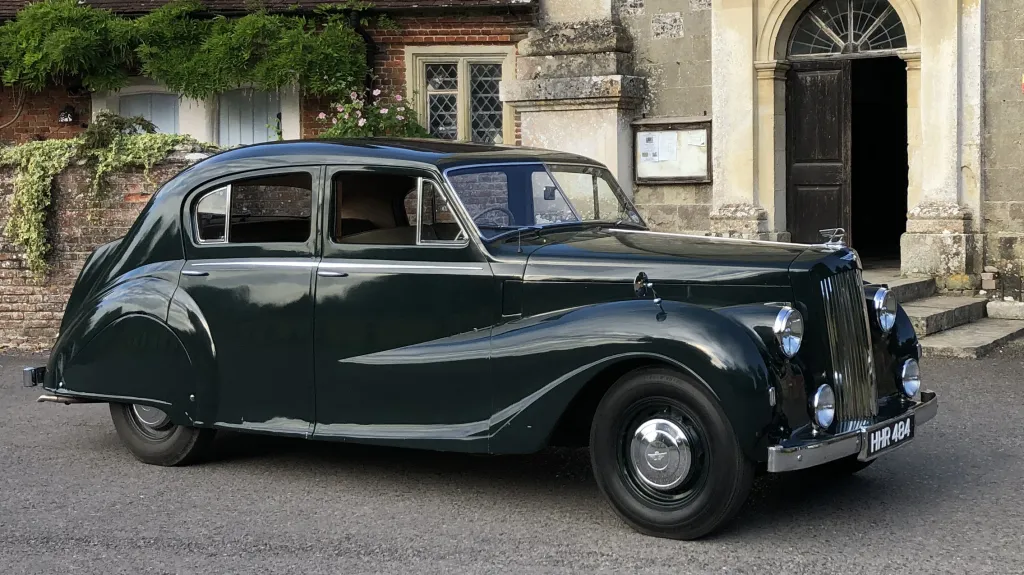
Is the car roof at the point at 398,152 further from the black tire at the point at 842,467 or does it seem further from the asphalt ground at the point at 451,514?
the black tire at the point at 842,467

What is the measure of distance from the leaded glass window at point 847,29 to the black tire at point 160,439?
8.89m

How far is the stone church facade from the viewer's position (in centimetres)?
1225

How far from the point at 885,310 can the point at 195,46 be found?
11.4 m

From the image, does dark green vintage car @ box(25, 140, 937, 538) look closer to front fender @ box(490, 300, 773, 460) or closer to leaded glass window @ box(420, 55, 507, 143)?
front fender @ box(490, 300, 773, 460)

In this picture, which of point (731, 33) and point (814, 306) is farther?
point (731, 33)

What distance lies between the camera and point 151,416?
692 centimetres

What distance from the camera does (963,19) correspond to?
12.2 meters

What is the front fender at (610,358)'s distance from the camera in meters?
5.02

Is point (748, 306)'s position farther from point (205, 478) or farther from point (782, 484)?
point (205, 478)

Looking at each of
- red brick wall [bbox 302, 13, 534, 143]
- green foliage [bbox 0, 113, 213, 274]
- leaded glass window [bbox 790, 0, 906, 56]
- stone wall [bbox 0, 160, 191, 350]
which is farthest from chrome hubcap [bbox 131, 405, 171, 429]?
leaded glass window [bbox 790, 0, 906, 56]

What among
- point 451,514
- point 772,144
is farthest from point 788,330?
point 772,144

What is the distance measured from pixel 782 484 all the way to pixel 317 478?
2.38 m

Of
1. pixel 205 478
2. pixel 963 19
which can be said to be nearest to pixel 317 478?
pixel 205 478

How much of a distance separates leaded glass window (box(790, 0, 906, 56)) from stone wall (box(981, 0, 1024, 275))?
1.05 m
